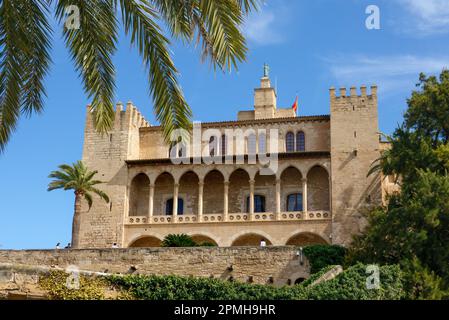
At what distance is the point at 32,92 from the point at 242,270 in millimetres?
18025

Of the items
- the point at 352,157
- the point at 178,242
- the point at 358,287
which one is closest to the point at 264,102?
the point at 352,157

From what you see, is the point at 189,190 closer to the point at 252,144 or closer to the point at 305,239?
the point at 252,144

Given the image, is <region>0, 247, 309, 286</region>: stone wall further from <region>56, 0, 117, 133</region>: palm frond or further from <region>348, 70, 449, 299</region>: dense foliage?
<region>56, 0, 117, 133</region>: palm frond

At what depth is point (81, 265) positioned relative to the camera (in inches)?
1217

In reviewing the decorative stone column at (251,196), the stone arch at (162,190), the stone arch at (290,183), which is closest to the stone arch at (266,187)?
the stone arch at (290,183)

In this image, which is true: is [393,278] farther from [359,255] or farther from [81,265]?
[81,265]

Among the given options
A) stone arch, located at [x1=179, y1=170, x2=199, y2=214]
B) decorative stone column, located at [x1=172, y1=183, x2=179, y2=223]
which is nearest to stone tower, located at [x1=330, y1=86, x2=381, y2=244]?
stone arch, located at [x1=179, y1=170, x2=199, y2=214]

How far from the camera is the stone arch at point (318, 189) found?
39.2 meters

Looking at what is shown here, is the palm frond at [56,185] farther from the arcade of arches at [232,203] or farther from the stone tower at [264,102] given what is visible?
the stone tower at [264,102]

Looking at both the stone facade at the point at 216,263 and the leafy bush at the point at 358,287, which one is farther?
the stone facade at the point at 216,263

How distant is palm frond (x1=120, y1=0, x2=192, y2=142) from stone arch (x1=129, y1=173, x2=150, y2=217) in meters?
30.1

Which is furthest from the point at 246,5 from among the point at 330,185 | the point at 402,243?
the point at 330,185

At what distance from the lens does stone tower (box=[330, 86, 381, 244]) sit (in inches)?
1455

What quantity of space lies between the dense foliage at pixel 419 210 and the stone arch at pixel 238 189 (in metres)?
12.7
